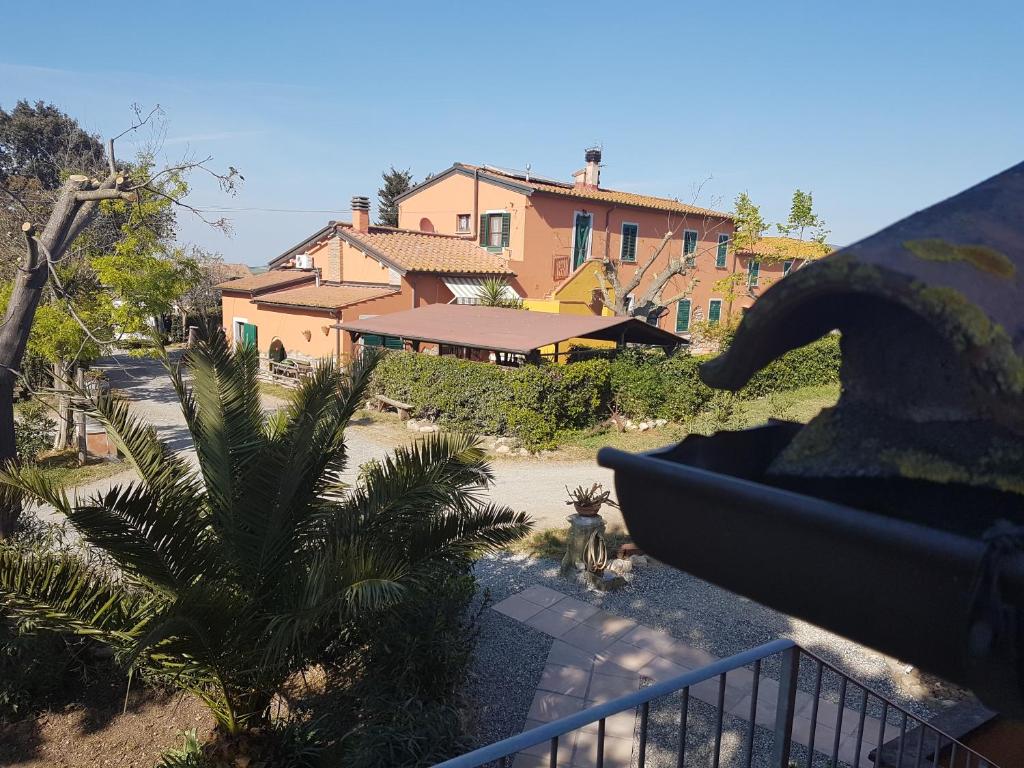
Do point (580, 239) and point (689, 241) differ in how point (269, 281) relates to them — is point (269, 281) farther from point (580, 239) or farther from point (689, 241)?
point (689, 241)

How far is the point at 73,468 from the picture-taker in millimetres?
13883

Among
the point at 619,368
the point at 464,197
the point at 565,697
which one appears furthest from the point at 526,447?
the point at 464,197

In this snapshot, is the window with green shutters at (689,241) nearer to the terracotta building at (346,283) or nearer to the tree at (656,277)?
the tree at (656,277)

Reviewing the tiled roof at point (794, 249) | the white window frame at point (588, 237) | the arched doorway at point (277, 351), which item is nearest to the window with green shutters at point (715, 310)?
the tiled roof at point (794, 249)

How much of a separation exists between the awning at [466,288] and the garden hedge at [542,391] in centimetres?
607

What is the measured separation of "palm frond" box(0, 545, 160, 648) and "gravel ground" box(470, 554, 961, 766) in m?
2.90

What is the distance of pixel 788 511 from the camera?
3.52ft

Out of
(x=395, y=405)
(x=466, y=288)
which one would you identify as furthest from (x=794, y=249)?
(x=395, y=405)

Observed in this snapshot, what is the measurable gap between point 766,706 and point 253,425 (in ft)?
16.8

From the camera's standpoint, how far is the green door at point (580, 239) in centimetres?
2761

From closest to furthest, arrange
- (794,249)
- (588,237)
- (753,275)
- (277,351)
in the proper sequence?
1. (277,351)
2. (588,237)
3. (794,249)
4. (753,275)

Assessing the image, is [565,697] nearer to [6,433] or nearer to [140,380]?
[6,433]

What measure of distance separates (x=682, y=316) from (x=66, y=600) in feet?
95.2

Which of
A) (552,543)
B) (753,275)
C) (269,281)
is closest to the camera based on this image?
(552,543)
